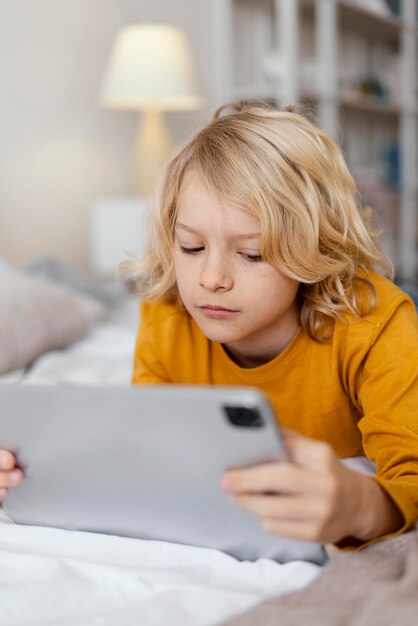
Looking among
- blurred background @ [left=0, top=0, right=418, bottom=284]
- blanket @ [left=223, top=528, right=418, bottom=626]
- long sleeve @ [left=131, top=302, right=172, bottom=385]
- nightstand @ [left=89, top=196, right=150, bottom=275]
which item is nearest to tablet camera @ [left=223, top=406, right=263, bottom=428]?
blanket @ [left=223, top=528, right=418, bottom=626]

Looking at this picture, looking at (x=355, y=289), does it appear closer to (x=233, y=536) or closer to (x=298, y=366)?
(x=298, y=366)

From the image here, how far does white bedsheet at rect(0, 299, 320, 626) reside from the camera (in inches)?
24.8

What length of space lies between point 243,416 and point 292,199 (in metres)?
0.41

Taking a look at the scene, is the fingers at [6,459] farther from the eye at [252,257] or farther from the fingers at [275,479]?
the eye at [252,257]

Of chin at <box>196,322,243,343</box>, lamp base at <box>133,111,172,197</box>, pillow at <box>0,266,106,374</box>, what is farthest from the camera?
lamp base at <box>133,111,172,197</box>

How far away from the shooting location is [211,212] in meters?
0.90

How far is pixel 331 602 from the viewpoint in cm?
60

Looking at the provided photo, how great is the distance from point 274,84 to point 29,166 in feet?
4.21

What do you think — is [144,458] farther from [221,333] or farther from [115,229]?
[115,229]

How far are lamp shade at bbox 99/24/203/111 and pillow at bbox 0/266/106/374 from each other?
1.24 meters

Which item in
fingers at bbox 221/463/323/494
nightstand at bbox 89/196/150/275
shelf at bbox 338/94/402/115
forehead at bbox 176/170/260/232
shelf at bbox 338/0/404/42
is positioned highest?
shelf at bbox 338/0/404/42

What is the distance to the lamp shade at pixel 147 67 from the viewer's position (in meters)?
2.93

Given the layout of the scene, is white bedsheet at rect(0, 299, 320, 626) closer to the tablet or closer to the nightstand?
the tablet

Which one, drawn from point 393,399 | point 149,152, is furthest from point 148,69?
point 393,399
